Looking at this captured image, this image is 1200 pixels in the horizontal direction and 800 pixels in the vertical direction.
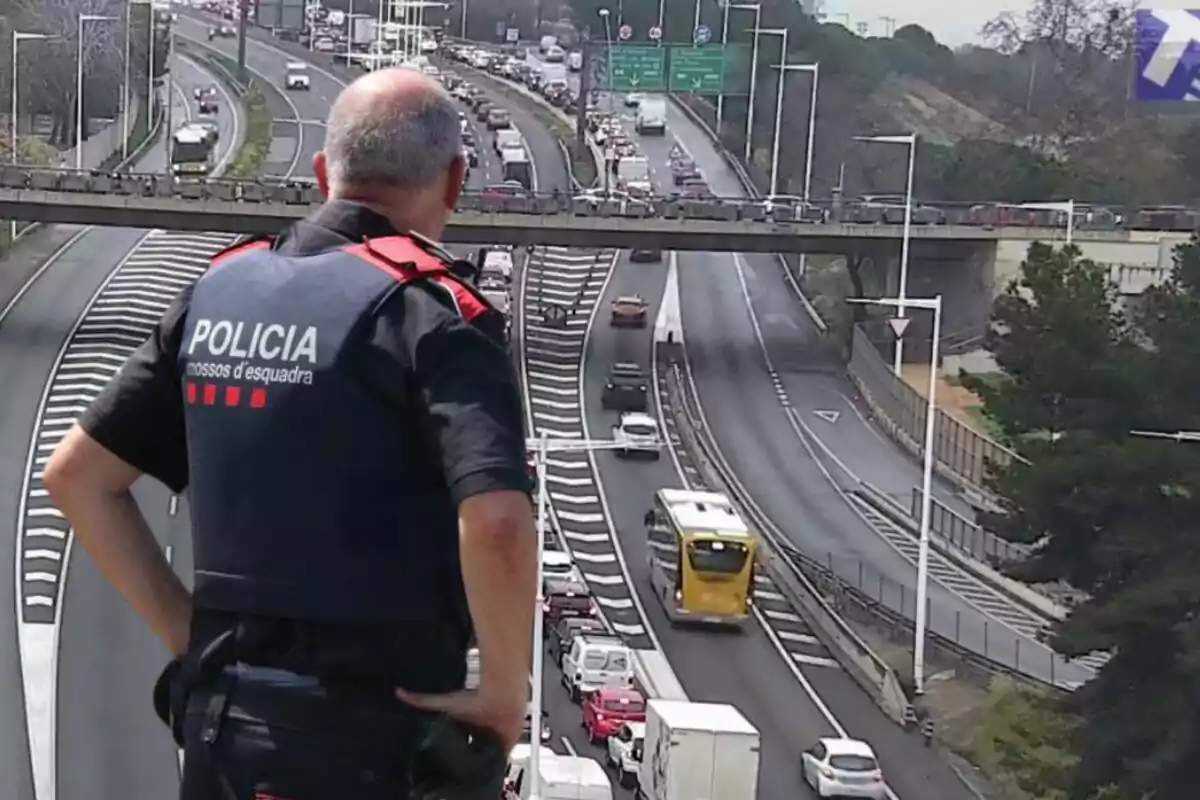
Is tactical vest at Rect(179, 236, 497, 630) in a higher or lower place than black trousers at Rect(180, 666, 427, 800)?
higher

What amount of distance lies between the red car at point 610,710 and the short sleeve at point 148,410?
80.4 ft

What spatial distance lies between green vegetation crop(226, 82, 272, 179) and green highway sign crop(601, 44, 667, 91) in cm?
1148

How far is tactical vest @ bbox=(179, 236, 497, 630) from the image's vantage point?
298 centimetres

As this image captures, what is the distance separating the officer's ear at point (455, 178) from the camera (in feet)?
10.4

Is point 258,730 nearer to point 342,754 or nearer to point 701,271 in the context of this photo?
point 342,754

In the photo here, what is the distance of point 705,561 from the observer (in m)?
32.5

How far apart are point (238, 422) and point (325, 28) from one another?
95.3 metres

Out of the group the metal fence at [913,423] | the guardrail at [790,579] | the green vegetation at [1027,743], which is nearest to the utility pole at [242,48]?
the metal fence at [913,423]

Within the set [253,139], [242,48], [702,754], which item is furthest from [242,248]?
[242,48]

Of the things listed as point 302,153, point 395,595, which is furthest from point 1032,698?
point 302,153

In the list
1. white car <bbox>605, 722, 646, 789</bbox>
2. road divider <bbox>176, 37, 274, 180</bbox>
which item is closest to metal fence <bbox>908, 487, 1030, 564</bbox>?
white car <bbox>605, 722, 646, 789</bbox>

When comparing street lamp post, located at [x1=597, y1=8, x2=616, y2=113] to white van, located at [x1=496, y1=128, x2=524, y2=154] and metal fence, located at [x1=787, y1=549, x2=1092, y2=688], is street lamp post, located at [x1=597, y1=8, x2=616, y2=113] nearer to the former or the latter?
white van, located at [x1=496, y1=128, x2=524, y2=154]

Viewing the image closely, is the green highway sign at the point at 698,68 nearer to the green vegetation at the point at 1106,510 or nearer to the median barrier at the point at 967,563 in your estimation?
the median barrier at the point at 967,563

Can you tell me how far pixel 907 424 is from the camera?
47.1 metres
